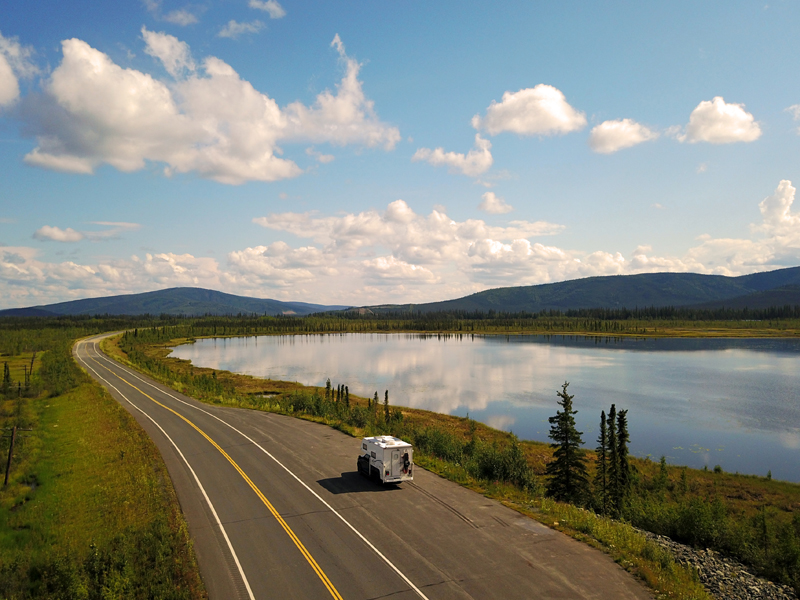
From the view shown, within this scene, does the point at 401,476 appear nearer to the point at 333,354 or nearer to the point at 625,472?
the point at 625,472

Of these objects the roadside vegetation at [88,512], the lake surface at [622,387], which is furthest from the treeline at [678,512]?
the roadside vegetation at [88,512]

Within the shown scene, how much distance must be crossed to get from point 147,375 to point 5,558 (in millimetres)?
71695

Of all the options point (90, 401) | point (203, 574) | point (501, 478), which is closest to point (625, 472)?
point (501, 478)

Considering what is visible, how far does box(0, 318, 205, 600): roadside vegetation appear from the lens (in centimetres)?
1795

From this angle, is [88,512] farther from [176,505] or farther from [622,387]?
[622,387]

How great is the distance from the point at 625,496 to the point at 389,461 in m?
19.4

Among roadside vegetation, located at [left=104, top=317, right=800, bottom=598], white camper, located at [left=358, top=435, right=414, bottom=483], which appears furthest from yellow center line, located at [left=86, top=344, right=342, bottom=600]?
roadside vegetation, located at [left=104, top=317, right=800, bottom=598]

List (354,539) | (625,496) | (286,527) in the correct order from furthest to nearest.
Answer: (625,496) < (286,527) < (354,539)

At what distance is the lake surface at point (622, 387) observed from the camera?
53.8m

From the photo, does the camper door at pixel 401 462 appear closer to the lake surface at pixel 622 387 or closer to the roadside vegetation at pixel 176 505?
the roadside vegetation at pixel 176 505

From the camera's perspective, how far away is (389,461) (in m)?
→ 27.7

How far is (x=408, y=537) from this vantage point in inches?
835

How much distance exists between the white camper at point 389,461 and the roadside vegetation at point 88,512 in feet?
35.8

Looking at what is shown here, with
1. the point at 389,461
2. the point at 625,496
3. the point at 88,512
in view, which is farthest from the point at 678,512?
the point at 88,512
